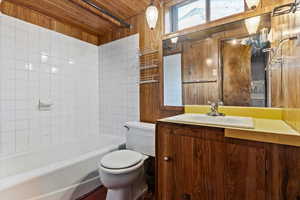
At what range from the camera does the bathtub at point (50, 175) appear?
1187mm

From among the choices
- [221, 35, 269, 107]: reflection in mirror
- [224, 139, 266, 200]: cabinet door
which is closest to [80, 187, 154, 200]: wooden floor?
[224, 139, 266, 200]: cabinet door

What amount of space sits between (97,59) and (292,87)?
2.59m

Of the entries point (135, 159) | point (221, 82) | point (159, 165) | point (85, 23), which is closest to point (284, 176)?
point (159, 165)

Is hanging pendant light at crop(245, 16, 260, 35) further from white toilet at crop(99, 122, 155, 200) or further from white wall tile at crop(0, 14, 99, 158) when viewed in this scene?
white wall tile at crop(0, 14, 99, 158)

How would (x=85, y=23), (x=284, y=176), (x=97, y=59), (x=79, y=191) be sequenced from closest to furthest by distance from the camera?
(x=284, y=176), (x=79, y=191), (x=85, y=23), (x=97, y=59)

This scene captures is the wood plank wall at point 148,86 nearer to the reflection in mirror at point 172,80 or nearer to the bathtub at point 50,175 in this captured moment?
the reflection in mirror at point 172,80

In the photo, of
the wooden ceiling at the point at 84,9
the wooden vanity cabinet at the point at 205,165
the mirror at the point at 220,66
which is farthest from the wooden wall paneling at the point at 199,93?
the wooden ceiling at the point at 84,9

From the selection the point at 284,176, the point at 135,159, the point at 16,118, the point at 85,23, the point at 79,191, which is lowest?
the point at 79,191

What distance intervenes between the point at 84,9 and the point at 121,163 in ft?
6.29

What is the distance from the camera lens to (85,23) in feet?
7.43

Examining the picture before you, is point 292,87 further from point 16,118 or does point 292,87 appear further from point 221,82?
point 16,118

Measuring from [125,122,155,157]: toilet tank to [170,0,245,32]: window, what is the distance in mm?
1240

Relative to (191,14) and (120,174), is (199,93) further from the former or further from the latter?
(120,174)

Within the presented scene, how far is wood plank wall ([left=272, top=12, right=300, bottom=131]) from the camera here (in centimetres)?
83
